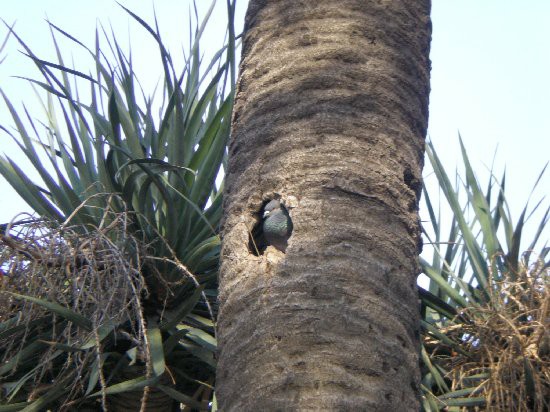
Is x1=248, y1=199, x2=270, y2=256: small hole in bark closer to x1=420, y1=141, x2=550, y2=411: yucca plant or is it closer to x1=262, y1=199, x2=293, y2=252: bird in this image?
x1=262, y1=199, x2=293, y2=252: bird

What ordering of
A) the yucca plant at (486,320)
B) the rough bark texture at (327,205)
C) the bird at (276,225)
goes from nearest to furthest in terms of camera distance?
the rough bark texture at (327,205) < the bird at (276,225) < the yucca plant at (486,320)

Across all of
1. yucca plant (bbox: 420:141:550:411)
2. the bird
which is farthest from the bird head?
yucca plant (bbox: 420:141:550:411)

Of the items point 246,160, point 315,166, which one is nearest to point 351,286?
point 315,166

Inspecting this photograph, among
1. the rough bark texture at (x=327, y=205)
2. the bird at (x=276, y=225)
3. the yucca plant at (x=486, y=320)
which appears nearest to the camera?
the rough bark texture at (x=327, y=205)

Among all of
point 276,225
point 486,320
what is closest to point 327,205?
point 276,225

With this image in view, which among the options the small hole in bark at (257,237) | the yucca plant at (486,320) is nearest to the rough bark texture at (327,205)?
the small hole in bark at (257,237)

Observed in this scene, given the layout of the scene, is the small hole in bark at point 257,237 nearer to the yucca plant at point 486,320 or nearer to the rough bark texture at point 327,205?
the rough bark texture at point 327,205

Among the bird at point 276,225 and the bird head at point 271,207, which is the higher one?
the bird head at point 271,207
